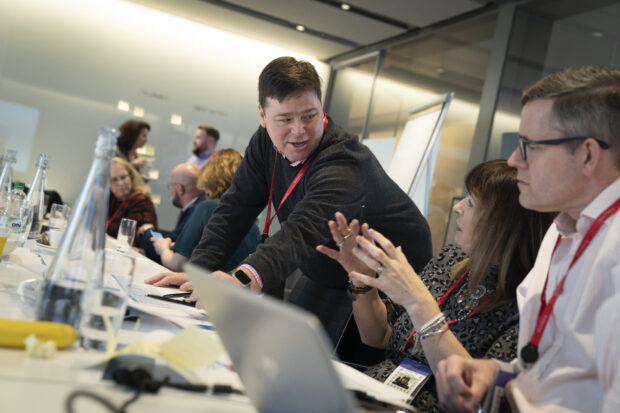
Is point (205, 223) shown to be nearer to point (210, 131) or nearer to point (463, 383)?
point (463, 383)

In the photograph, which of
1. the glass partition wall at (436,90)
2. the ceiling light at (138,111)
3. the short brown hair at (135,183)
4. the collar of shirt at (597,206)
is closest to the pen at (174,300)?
the collar of shirt at (597,206)

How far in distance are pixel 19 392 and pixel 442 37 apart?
20.4 feet

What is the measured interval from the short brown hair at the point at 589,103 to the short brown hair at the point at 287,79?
96 cm

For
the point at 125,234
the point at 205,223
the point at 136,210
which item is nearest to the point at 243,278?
the point at 125,234

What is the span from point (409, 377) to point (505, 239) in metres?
0.48

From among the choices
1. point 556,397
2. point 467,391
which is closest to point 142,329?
point 467,391

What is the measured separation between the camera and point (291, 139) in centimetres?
214

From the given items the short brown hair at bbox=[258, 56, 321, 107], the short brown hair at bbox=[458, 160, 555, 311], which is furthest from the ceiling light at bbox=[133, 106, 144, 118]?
the short brown hair at bbox=[458, 160, 555, 311]

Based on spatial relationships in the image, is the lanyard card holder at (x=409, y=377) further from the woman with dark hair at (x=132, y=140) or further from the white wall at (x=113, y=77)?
the white wall at (x=113, y=77)

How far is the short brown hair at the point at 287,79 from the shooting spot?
81.1 inches

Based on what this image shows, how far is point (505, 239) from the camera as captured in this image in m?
1.71

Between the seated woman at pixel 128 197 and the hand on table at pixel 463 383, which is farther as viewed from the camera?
the seated woman at pixel 128 197

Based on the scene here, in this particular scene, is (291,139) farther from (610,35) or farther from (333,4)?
(333,4)

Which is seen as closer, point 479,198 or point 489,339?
point 489,339
